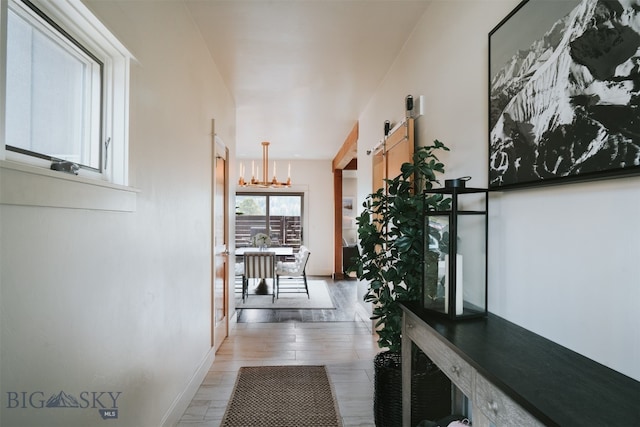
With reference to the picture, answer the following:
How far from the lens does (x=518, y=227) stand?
4.61ft

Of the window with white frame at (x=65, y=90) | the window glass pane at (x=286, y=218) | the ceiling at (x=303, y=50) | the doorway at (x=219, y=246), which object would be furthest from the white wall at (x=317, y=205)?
the window with white frame at (x=65, y=90)

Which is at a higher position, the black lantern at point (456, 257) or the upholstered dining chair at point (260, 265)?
the black lantern at point (456, 257)

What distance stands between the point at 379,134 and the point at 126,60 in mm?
2711

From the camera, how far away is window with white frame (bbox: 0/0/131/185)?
102 centimetres

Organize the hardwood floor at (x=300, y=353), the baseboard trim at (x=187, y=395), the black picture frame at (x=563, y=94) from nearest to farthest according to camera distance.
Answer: the black picture frame at (x=563, y=94), the baseboard trim at (x=187, y=395), the hardwood floor at (x=300, y=353)

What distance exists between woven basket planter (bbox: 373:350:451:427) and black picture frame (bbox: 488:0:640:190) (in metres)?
1.10

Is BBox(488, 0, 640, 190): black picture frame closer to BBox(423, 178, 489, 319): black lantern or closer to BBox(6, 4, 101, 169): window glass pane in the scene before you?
BBox(423, 178, 489, 319): black lantern

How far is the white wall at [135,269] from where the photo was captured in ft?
3.18

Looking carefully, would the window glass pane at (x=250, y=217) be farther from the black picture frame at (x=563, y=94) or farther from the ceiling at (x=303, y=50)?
the black picture frame at (x=563, y=94)

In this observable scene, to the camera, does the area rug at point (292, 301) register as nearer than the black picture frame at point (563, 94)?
No

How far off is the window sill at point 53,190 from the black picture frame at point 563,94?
159 cm

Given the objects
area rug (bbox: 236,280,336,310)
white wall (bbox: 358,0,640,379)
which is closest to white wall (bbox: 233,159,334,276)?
area rug (bbox: 236,280,336,310)

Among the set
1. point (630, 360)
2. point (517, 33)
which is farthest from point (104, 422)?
point (517, 33)

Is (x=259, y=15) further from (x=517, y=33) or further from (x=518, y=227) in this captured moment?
(x=518, y=227)
